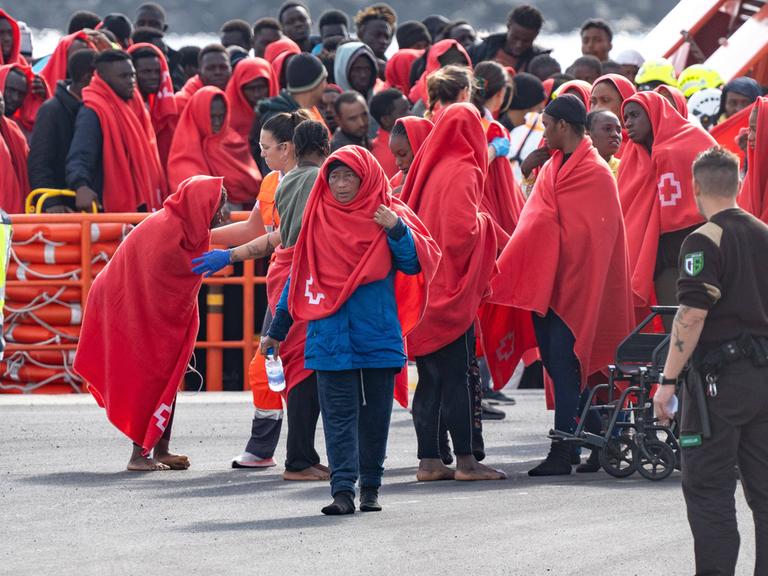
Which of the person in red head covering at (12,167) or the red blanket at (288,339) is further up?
the person in red head covering at (12,167)

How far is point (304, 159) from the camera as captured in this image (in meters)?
9.45

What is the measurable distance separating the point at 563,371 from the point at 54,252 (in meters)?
5.34

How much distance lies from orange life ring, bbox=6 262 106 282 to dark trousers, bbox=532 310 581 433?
16.4 ft

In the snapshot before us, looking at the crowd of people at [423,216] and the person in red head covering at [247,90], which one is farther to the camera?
the person in red head covering at [247,90]

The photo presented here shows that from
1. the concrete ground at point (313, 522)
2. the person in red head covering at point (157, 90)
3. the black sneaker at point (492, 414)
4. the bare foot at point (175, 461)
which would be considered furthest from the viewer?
the person in red head covering at point (157, 90)

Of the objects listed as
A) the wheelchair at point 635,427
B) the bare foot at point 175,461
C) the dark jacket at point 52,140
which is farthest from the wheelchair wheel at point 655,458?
the dark jacket at point 52,140


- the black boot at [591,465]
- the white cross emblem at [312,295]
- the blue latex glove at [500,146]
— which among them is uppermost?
the blue latex glove at [500,146]

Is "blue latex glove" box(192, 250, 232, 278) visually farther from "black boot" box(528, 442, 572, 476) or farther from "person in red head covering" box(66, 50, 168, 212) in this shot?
"person in red head covering" box(66, 50, 168, 212)

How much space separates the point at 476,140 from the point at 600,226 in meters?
0.77

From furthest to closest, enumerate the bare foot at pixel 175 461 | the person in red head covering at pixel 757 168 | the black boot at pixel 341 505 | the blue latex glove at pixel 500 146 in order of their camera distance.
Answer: the blue latex glove at pixel 500 146
the person in red head covering at pixel 757 168
the bare foot at pixel 175 461
the black boot at pixel 341 505

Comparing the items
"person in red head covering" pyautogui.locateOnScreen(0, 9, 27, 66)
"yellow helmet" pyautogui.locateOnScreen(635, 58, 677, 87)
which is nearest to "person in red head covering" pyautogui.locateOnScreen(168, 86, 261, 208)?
"person in red head covering" pyautogui.locateOnScreen(0, 9, 27, 66)

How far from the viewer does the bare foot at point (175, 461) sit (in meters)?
10.1

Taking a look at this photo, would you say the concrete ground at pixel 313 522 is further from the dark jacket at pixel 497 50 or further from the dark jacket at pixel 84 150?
the dark jacket at pixel 497 50

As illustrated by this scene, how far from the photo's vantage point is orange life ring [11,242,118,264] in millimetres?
13742
